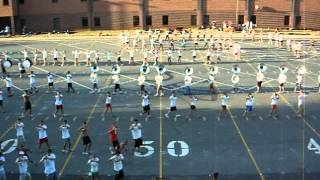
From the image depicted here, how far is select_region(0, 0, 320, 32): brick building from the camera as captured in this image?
63781mm

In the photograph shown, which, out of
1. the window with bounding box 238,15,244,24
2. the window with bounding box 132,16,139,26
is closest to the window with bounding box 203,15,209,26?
the window with bounding box 238,15,244,24

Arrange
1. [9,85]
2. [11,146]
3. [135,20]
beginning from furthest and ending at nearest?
[135,20], [9,85], [11,146]

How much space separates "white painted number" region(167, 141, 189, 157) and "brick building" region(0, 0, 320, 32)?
43899mm

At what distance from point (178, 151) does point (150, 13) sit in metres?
45.4

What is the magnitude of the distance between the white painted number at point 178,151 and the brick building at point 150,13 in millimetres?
43899

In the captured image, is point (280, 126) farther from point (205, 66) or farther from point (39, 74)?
point (39, 74)

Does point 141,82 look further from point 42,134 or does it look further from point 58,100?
point 42,134

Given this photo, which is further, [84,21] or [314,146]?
[84,21]

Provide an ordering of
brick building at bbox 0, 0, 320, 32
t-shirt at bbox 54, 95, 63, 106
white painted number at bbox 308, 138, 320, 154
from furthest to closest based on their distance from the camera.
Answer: brick building at bbox 0, 0, 320, 32
t-shirt at bbox 54, 95, 63, 106
white painted number at bbox 308, 138, 320, 154

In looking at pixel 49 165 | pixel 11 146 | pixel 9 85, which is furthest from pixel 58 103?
pixel 49 165

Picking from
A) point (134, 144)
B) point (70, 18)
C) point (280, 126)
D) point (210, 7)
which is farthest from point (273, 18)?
point (134, 144)

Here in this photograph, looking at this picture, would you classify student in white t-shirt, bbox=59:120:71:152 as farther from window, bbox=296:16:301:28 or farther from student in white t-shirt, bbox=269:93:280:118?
window, bbox=296:16:301:28

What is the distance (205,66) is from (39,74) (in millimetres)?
11854

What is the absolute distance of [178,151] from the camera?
20.9 meters
